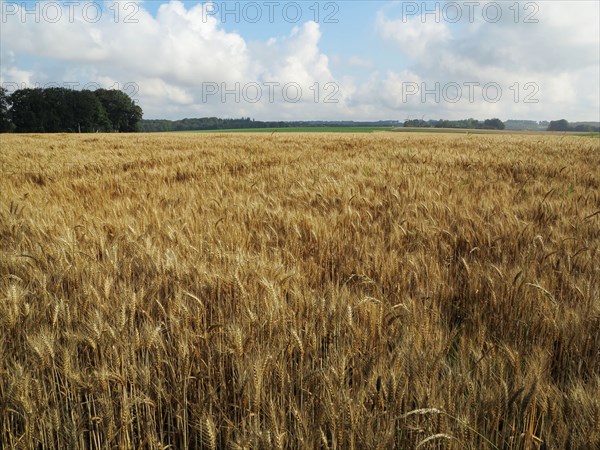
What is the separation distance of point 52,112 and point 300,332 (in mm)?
86080

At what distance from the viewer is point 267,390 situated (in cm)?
113

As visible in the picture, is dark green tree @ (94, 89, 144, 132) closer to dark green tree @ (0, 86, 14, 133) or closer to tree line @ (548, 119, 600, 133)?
dark green tree @ (0, 86, 14, 133)

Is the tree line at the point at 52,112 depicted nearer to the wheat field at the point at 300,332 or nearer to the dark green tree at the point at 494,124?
the wheat field at the point at 300,332

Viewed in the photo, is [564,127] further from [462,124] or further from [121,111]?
[121,111]

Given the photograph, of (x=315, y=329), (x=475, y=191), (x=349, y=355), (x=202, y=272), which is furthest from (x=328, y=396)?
(x=475, y=191)

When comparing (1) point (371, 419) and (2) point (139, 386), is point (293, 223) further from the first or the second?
(1) point (371, 419)

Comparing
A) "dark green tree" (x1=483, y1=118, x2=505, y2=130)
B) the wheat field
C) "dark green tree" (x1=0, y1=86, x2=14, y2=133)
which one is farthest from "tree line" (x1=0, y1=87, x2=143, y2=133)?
"dark green tree" (x1=483, y1=118, x2=505, y2=130)

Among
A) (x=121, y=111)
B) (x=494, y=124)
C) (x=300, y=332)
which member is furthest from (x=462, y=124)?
(x=300, y=332)

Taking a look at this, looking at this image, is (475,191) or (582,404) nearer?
(582,404)

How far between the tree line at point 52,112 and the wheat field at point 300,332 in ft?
253

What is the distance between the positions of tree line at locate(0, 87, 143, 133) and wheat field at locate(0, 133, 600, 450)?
253 feet

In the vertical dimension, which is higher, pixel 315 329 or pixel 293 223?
pixel 293 223

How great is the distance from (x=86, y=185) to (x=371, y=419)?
4816 mm

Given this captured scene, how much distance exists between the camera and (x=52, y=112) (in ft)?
230
